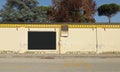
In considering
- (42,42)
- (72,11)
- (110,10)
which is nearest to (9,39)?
(42,42)

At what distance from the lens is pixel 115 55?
30312 millimetres

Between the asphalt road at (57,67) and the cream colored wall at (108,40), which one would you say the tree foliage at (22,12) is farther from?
the asphalt road at (57,67)

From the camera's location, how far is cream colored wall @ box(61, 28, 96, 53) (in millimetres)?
31453

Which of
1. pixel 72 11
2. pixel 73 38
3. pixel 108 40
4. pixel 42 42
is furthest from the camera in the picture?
pixel 72 11

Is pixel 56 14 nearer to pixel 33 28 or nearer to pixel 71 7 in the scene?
pixel 71 7

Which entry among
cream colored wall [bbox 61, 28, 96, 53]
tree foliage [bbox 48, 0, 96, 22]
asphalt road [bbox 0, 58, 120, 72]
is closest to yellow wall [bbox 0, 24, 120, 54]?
cream colored wall [bbox 61, 28, 96, 53]

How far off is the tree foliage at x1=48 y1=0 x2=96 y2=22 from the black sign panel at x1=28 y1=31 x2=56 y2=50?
31944mm

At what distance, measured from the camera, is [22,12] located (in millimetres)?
57094

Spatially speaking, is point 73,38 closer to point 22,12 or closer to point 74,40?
point 74,40

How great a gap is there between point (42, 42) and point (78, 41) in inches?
120

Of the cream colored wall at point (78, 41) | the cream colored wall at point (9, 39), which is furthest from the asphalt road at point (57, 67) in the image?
the cream colored wall at point (9, 39)

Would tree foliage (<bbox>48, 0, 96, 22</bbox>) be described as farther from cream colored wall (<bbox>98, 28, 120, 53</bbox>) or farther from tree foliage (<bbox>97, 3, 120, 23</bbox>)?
cream colored wall (<bbox>98, 28, 120, 53</bbox>)

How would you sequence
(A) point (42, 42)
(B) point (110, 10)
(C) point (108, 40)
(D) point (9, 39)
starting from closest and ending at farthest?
(D) point (9, 39) → (A) point (42, 42) → (C) point (108, 40) → (B) point (110, 10)

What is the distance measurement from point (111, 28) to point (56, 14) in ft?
113
